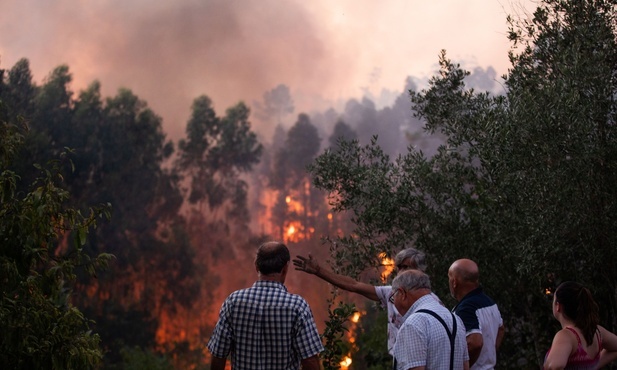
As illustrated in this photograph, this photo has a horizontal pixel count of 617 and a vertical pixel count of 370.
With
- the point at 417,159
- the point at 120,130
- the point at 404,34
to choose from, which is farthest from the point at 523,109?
the point at 404,34

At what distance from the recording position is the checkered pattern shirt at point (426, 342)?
4.23m

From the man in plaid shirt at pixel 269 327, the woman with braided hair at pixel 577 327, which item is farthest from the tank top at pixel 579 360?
the man in plaid shirt at pixel 269 327

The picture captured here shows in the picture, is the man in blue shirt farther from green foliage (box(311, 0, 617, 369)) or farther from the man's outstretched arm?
green foliage (box(311, 0, 617, 369))

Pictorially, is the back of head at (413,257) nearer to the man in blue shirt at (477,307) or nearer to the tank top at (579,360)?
the man in blue shirt at (477,307)

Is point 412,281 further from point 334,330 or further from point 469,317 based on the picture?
point 334,330

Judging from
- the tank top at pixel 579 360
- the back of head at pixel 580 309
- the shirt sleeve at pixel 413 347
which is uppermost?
the back of head at pixel 580 309

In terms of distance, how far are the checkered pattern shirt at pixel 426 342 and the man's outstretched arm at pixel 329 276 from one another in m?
1.62

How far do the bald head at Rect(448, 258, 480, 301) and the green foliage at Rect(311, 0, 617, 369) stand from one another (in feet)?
11.6

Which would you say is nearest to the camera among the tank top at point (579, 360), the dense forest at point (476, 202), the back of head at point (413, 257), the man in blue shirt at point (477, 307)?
the tank top at point (579, 360)

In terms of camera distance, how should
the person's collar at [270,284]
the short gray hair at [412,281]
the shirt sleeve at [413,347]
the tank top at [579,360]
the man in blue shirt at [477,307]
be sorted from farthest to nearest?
the man in blue shirt at [477,307], the person's collar at [270,284], the tank top at [579,360], the short gray hair at [412,281], the shirt sleeve at [413,347]

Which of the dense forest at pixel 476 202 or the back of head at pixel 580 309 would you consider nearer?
the back of head at pixel 580 309

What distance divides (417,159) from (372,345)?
34.6ft

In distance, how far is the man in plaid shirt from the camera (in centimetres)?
463

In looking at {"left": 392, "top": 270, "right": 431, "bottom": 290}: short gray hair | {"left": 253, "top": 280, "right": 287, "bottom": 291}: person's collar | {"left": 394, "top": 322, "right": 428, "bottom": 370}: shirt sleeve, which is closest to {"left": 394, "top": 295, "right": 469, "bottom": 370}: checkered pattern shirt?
{"left": 394, "top": 322, "right": 428, "bottom": 370}: shirt sleeve
